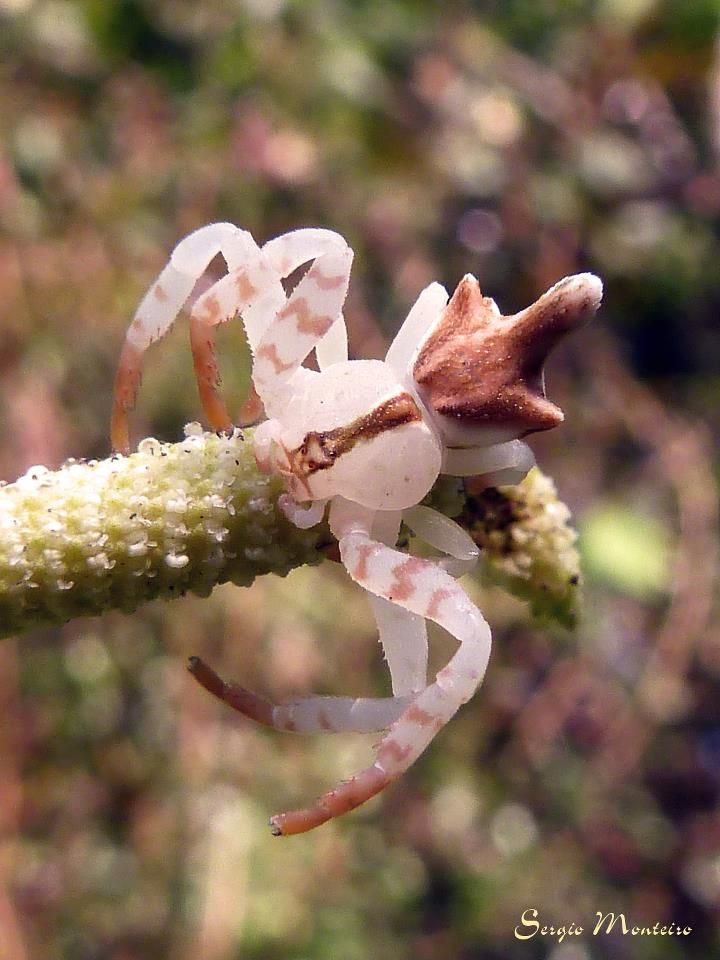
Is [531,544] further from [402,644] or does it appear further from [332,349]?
[332,349]

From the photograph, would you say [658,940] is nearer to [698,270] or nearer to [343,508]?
[698,270]

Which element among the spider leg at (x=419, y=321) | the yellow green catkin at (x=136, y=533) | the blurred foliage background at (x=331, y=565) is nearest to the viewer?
the yellow green catkin at (x=136, y=533)

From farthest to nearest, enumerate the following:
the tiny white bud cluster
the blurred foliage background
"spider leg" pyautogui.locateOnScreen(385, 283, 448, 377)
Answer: the blurred foliage background, "spider leg" pyautogui.locateOnScreen(385, 283, 448, 377), the tiny white bud cluster

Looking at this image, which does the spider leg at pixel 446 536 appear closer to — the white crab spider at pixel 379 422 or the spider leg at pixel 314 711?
the white crab spider at pixel 379 422

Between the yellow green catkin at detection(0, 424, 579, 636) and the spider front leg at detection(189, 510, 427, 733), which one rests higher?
the yellow green catkin at detection(0, 424, 579, 636)

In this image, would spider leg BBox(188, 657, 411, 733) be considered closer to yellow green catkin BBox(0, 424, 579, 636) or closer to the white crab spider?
the white crab spider

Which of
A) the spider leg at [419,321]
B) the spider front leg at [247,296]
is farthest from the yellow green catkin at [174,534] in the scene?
the spider leg at [419,321]

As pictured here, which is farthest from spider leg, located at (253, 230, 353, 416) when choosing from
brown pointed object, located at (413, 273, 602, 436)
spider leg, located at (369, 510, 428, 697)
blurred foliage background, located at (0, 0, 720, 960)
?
blurred foliage background, located at (0, 0, 720, 960)

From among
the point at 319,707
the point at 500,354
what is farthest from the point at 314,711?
the point at 500,354
